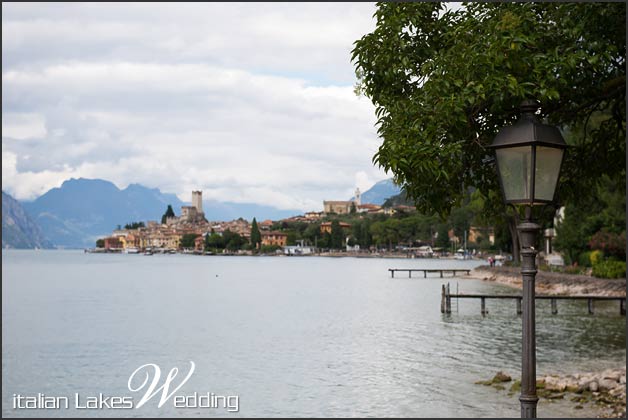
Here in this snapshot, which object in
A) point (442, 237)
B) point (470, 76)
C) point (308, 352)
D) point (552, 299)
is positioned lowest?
point (308, 352)

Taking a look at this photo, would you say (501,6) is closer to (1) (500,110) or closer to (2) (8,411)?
(1) (500,110)

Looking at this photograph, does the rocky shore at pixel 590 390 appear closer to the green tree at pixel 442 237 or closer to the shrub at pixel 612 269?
the shrub at pixel 612 269

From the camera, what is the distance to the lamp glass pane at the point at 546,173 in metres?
5.57

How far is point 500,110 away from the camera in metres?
7.70

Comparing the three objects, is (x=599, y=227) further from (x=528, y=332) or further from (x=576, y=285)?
(x=528, y=332)

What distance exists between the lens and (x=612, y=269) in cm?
4719

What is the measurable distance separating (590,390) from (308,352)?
1448 cm

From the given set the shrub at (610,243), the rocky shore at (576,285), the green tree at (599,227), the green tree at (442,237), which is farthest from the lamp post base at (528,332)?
the green tree at (442,237)

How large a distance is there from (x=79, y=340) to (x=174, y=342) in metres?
5.12

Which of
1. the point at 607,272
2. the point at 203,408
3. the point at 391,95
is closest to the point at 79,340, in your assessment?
the point at 203,408

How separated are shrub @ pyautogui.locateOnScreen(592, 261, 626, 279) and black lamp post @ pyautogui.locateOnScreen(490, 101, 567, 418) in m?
44.7

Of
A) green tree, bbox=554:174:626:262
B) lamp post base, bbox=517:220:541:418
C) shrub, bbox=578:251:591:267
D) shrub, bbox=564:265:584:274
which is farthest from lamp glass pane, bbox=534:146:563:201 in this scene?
shrub, bbox=578:251:591:267

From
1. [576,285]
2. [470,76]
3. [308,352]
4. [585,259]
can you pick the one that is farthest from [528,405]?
[585,259]

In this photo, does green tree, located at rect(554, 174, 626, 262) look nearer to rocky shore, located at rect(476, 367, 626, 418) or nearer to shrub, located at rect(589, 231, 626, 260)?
shrub, located at rect(589, 231, 626, 260)
